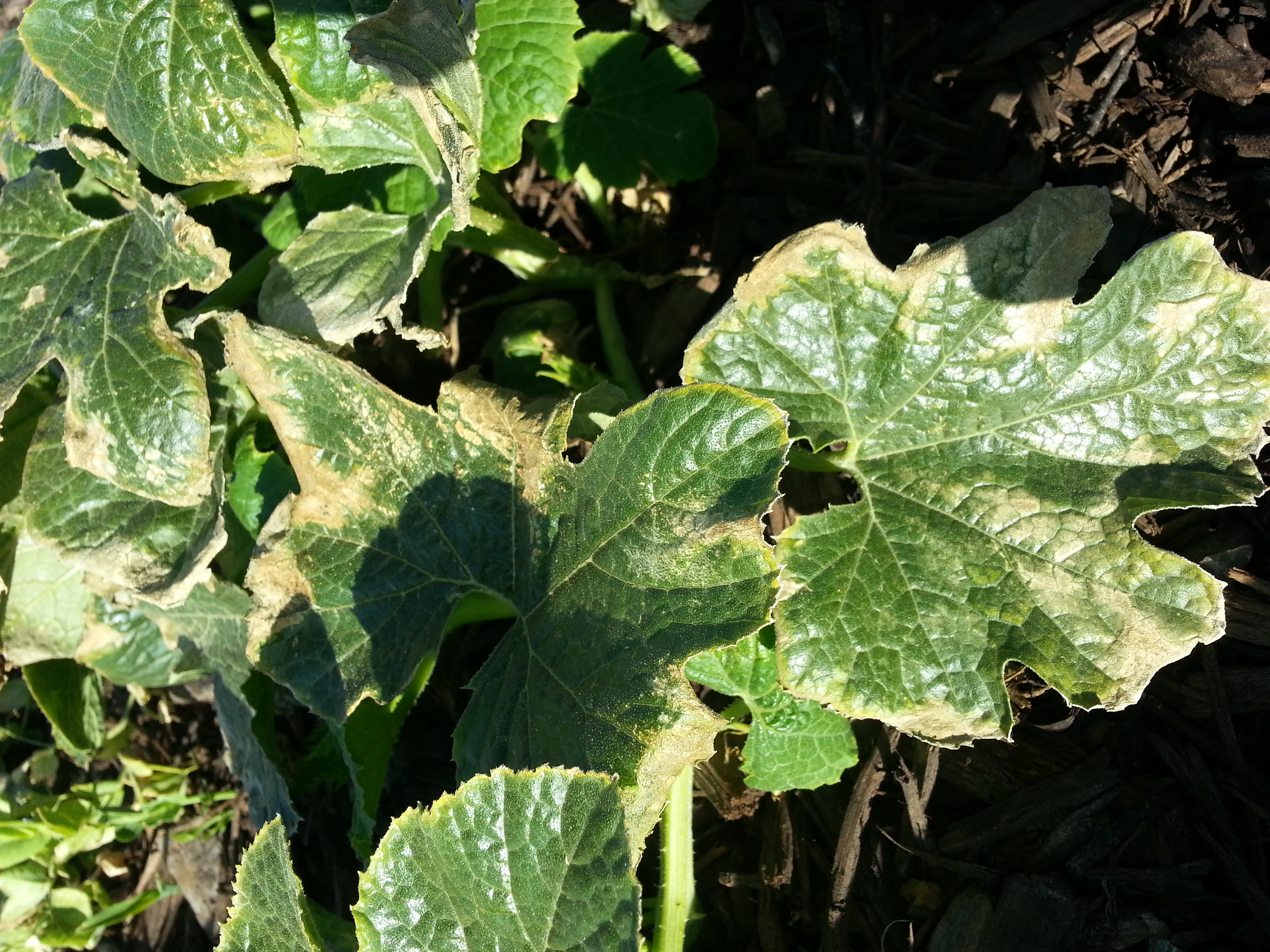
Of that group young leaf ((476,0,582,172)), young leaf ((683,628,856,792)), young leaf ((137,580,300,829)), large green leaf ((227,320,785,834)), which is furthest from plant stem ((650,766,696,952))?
young leaf ((476,0,582,172))

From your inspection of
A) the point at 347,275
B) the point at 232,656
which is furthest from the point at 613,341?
the point at 232,656

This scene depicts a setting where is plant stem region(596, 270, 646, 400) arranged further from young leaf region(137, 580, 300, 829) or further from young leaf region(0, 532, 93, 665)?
young leaf region(0, 532, 93, 665)

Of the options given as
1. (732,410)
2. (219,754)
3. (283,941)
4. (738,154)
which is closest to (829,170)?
(738,154)

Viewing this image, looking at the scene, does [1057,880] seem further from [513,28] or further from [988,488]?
[513,28]

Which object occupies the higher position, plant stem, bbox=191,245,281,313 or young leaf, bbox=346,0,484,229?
young leaf, bbox=346,0,484,229

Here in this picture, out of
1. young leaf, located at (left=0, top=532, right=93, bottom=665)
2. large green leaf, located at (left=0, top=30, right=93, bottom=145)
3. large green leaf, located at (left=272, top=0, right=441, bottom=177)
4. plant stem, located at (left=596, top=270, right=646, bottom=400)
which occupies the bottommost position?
young leaf, located at (left=0, top=532, right=93, bottom=665)

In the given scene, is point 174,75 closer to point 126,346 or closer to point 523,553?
point 126,346

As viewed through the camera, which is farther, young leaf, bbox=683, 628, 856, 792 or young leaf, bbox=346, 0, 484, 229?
young leaf, bbox=683, 628, 856, 792
